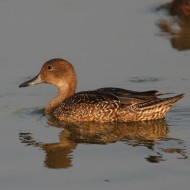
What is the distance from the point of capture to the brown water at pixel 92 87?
11.7 meters

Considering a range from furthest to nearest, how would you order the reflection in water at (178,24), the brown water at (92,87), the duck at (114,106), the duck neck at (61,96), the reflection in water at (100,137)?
the reflection in water at (178,24) < the duck neck at (61,96) < the duck at (114,106) < the reflection in water at (100,137) < the brown water at (92,87)

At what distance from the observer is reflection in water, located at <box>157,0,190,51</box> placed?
61.9 ft

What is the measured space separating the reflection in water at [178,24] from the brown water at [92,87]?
→ 0.07 metres

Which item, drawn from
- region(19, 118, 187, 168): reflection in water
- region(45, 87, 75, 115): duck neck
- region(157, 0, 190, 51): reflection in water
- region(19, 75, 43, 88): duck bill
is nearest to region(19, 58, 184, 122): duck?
region(19, 118, 187, 168): reflection in water

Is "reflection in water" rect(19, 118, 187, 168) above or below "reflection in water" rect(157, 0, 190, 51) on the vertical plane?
below

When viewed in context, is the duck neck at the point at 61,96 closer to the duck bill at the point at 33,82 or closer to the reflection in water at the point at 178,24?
the duck bill at the point at 33,82

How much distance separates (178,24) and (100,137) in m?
7.79

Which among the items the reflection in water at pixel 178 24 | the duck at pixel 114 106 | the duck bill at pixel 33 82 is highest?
the reflection in water at pixel 178 24

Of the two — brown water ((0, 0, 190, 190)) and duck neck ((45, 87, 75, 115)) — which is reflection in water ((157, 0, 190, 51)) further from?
duck neck ((45, 87, 75, 115))

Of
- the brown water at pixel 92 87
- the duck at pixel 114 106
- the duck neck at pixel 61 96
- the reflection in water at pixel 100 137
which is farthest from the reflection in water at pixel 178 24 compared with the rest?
the reflection in water at pixel 100 137

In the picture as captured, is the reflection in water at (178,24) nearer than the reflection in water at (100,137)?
No

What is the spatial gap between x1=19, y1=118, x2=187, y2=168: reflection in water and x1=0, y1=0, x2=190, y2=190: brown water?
0.05ft

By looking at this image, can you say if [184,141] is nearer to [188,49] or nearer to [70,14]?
[188,49]

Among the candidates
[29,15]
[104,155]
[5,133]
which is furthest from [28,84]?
[29,15]
